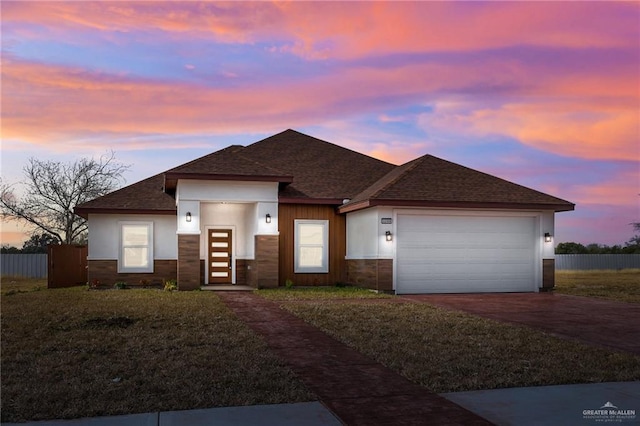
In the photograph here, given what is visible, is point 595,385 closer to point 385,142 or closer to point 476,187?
point 476,187

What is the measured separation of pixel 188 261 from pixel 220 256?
126 inches

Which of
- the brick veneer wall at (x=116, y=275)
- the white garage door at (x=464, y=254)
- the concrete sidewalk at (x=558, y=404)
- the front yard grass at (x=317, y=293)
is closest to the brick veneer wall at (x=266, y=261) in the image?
the front yard grass at (x=317, y=293)

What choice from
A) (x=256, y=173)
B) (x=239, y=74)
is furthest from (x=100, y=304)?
(x=239, y=74)

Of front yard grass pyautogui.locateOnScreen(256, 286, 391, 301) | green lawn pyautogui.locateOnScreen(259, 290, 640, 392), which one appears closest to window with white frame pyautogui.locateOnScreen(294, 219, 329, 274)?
front yard grass pyautogui.locateOnScreen(256, 286, 391, 301)

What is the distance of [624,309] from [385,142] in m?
14.8

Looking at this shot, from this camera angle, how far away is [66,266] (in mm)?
25734

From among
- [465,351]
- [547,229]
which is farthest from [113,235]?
[465,351]

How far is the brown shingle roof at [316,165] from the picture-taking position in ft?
77.1

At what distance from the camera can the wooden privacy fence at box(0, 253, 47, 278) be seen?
33969 mm

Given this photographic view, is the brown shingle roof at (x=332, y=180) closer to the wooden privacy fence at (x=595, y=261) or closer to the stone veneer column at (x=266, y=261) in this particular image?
the stone veneer column at (x=266, y=261)

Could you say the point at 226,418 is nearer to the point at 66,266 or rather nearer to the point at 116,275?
the point at 116,275

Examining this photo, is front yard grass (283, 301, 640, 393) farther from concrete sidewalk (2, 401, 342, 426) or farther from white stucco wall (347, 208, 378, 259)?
Result: white stucco wall (347, 208, 378, 259)

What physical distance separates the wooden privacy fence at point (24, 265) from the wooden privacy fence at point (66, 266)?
8.02 metres

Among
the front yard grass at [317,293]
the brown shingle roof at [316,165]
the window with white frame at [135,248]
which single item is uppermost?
the brown shingle roof at [316,165]
